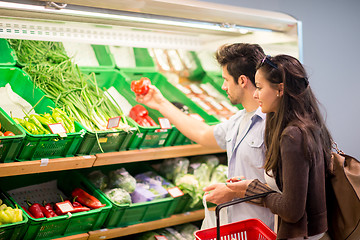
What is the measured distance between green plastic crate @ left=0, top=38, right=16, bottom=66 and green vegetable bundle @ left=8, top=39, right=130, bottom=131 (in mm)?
65

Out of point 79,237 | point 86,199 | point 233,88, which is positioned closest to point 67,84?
point 86,199

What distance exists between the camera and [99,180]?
307cm

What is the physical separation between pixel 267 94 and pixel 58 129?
4.24 ft

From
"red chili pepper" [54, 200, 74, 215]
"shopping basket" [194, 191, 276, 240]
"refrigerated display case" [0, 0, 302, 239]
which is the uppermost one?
"refrigerated display case" [0, 0, 302, 239]

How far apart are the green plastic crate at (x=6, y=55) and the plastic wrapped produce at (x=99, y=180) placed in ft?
3.32

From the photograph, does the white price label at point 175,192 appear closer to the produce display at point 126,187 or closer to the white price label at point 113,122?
the produce display at point 126,187

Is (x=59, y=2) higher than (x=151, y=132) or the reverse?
higher

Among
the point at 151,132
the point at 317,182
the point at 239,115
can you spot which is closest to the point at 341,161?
the point at 317,182

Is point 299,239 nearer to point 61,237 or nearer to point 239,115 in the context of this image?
point 239,115

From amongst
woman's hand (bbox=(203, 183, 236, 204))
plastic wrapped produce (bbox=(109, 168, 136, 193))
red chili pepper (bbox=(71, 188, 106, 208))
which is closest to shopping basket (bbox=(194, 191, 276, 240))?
woman's hand (bbox=(203, 183, 236, 204))

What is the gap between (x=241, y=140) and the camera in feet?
8.71

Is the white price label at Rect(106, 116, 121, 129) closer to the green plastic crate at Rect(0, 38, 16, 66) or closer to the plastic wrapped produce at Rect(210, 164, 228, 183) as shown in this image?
the green plastic crate at Rect(0, 38, 16, 66)

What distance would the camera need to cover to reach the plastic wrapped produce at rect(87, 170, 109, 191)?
305cm

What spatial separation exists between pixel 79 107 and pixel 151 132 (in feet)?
1.77
